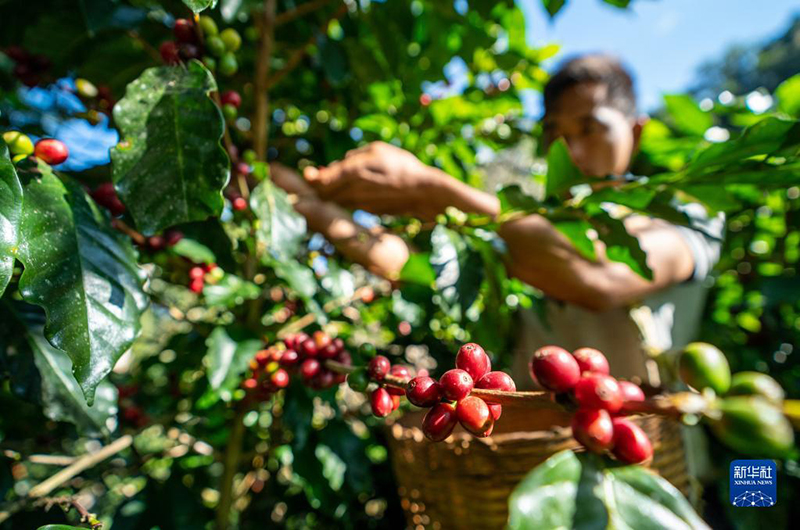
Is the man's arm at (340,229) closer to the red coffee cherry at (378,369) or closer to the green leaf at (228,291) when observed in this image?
the green leaf at (228,291)

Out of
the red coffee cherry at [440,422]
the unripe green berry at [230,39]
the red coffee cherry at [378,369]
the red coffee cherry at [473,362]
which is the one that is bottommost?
the red coffee cherry at [378,369]

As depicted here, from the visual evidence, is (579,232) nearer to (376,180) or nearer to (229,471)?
(376,180)

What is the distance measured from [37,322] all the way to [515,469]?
0.81 m

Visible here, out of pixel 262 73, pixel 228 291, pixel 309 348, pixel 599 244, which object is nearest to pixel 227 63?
pixel 262 73

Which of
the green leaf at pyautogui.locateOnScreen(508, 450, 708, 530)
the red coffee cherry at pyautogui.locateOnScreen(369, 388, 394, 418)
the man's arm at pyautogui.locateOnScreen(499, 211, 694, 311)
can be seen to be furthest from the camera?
the man's arm at pyautogui.locateOnScreen(499, 211, 694, 311)

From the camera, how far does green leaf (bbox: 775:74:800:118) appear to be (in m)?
1.44

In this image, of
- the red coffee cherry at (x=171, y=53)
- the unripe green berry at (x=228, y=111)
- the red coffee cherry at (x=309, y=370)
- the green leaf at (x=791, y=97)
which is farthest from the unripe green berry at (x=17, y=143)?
the green leaf at (x=791, y=97)

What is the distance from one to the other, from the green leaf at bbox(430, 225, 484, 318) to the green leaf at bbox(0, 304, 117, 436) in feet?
1.91

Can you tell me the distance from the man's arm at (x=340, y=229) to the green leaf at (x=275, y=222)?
0.46 ft

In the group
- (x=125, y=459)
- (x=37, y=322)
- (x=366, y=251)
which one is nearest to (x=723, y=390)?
(x=366, y=251)

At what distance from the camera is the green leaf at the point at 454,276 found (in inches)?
33.4

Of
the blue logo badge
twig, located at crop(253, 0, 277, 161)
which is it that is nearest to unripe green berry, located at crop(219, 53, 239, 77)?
twig, located at crop(253, 0, 277, 161)

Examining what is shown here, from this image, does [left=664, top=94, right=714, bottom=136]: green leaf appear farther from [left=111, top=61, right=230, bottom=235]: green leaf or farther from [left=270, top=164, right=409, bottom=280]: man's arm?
[left=111, top=61, right=230, bottom=235]: green leaf

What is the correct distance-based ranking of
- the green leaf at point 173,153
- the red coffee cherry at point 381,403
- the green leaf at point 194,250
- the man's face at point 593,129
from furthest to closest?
the man's face at point 593,129, the green leaf at point 194,250, the green leaf at point 173,153, the red coffee cherry at point 381,403
